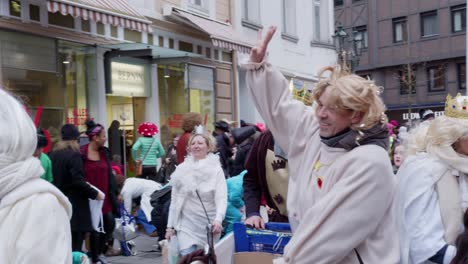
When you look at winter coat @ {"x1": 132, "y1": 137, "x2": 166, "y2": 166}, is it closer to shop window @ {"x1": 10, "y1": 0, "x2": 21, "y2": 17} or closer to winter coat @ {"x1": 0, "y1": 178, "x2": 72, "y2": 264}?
shop window @ {"x1": 10, "y1": 0, "x2": 21, "y2": 17}

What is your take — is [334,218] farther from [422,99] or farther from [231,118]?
[422,99]

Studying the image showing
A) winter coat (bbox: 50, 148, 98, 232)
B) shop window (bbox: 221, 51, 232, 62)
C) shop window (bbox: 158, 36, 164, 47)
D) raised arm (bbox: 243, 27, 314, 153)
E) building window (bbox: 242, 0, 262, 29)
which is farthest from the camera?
building window (bbox: 242, 0, 262, 29)

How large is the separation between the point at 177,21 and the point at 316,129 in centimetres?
1122

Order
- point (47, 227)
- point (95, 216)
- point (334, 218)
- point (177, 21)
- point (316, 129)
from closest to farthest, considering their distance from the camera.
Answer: point (47, 227)
point (334, 218)
point (316, 129)
point (95, 216)
point (177, 21)

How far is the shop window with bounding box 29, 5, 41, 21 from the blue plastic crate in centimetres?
739

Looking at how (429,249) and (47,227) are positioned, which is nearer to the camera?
(47,227)

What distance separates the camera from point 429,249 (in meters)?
3.10

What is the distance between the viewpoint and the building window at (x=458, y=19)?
115 ft

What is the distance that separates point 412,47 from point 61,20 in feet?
99.7

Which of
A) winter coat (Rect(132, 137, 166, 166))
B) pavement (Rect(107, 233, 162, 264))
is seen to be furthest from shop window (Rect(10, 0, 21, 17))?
pavement (Rect(107, 233, 162, 264))

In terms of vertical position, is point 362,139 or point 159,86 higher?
point 159,86

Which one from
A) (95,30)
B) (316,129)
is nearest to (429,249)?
(316,129)

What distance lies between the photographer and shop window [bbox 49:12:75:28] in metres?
10.3

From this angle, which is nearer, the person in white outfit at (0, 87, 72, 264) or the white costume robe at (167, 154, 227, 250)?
the person in white outfit at (0, 87, 72, 264)
